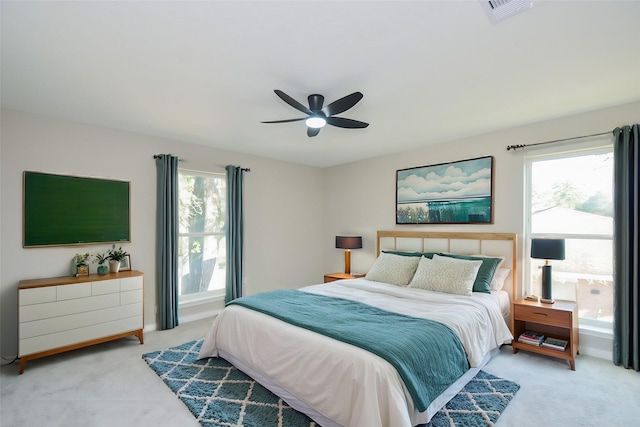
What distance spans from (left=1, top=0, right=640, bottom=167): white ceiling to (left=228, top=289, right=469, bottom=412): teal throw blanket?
1.92 m

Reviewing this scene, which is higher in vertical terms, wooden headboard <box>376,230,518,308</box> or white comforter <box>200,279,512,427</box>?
wooden headboard <box>376,230,518,308</box>

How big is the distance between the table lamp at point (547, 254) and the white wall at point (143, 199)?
366 centimetres

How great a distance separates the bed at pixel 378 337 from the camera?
1.83 m

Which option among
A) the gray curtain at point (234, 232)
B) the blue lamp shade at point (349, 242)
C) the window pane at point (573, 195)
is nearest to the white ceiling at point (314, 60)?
the window pane at point (573, 195)

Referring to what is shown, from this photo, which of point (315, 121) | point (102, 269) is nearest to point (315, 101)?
point (315, 121)

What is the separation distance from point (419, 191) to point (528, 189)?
135 cm

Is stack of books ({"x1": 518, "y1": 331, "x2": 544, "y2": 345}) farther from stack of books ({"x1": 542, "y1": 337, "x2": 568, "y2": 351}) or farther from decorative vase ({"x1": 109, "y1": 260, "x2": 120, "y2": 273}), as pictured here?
decorative vase ({"x1": 109, "y1": 260, "x2": 120, "y2": 273})

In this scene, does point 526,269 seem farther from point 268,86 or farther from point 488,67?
point 268,86

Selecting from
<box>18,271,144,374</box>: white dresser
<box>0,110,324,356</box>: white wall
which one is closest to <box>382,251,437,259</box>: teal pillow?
<box>0,110,324,356</box>: white wall

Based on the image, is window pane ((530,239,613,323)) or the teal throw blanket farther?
window pane ((530,239,613,323))

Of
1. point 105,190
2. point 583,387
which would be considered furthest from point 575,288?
point 105,190

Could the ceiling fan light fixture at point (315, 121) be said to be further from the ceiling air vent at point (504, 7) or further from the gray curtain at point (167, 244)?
the gray curtain at point (167, 244)

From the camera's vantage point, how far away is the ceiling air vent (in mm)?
1596

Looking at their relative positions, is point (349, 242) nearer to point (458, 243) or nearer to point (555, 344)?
point (458, 243)
